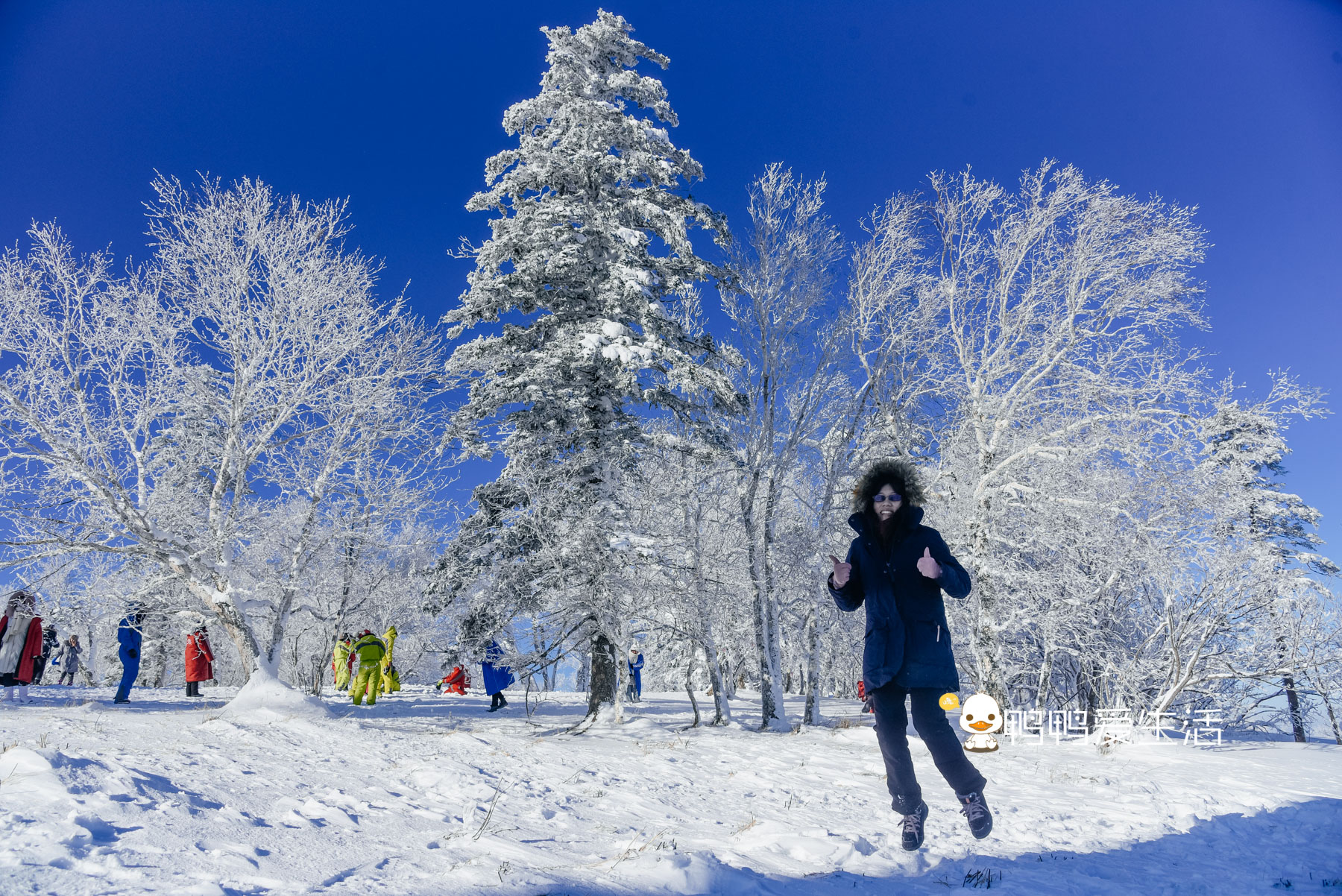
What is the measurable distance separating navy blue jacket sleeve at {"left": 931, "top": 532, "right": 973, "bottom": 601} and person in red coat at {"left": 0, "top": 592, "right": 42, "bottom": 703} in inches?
504

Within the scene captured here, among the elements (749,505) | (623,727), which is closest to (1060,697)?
(749,505)

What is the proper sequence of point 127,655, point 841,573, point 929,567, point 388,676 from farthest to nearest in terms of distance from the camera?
1. point 388,676
2. point 127,655
3. point 841,573
4. point 929,567

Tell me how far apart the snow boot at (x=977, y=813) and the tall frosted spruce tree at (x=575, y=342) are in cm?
700

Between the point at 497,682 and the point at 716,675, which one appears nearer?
the point at 716,675

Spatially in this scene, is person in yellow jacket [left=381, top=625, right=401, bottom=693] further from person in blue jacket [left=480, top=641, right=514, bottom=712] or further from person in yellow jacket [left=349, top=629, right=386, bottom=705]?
person in yellow jacket [left=349, top=629, right=386, bottom=705]

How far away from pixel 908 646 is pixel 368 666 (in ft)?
39.9

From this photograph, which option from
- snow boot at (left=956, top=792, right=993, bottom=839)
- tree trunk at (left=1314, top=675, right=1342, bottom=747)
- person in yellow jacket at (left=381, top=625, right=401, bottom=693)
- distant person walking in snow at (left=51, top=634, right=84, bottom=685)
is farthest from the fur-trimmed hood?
distant person walking in snow at (left=51, top=634, right=84, bottom=685)

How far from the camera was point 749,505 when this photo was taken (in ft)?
42.4

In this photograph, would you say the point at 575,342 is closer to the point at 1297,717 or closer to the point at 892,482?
the point at 892,482

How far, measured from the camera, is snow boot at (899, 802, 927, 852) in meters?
3.75

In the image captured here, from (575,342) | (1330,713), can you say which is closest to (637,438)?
(575,342)

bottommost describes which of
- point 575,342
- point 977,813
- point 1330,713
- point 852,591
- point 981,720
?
point 1330,713

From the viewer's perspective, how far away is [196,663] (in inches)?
593

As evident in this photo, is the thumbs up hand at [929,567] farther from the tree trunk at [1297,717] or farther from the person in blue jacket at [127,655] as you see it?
the tree trunk at [1297,717]
